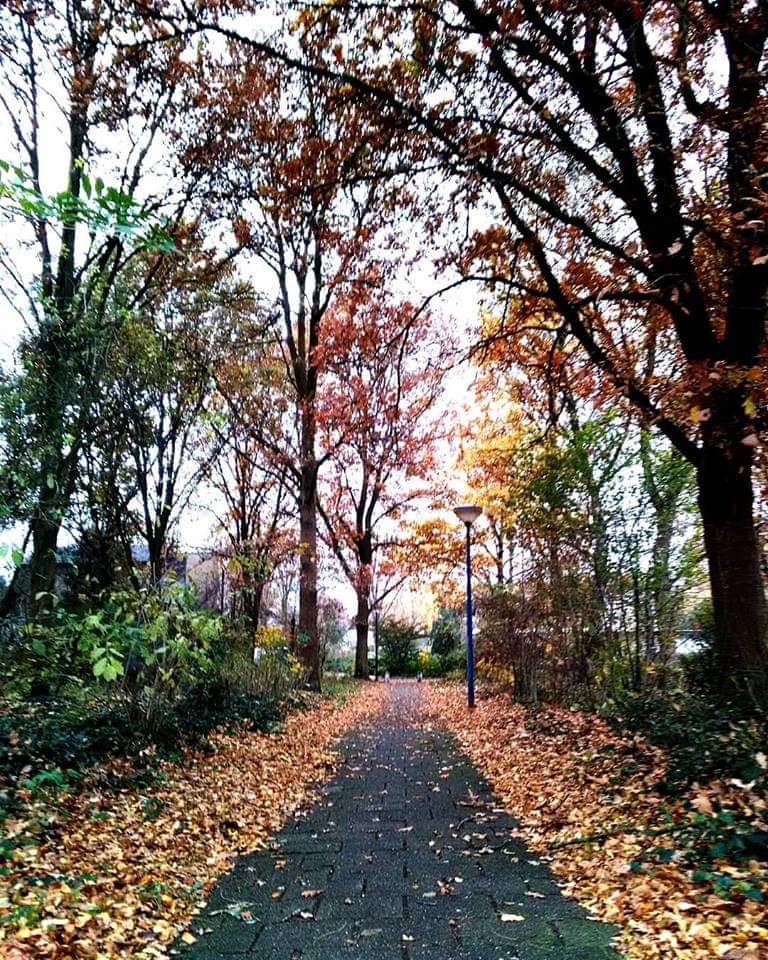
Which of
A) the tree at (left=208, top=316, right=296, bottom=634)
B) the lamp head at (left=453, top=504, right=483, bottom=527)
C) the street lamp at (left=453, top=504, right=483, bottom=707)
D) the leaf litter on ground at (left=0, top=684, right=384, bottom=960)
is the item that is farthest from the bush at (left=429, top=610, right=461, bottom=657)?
the leaf litter on ground at (left=0, top=684, right=384, bottom=960)

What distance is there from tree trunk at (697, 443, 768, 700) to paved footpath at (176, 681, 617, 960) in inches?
90.6

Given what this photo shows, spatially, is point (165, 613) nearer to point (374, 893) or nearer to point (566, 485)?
point (374, 893)

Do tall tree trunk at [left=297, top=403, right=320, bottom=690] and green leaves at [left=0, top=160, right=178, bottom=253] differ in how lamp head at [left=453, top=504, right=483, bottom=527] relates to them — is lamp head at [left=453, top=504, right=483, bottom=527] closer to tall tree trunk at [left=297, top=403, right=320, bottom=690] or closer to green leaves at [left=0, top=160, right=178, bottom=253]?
tall tree trunk at [left=297, top=403, right=320, bottom=690]

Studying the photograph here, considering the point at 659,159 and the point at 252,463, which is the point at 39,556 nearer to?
the point at 659,159

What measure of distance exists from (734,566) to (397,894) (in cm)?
383

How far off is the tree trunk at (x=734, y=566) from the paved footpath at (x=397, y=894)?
7.55 ft

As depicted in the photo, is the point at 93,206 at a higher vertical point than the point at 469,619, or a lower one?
higher

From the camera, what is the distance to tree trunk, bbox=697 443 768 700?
5602mm

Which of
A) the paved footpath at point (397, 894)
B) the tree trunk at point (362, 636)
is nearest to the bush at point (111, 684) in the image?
the paved footpath at point (397, 894)

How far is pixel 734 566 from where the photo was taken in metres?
5.79

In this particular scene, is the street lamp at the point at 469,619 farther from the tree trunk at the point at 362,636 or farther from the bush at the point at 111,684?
the tree trunk at the point at 362,636

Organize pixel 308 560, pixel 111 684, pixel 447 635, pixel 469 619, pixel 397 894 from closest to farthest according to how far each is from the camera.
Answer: pixel 397 894
pixel 111 684
pixel 469 619
pixel 308 560
pixel 447 635

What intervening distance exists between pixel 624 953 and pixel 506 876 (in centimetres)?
121

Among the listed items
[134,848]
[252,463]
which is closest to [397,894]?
[134,848]
